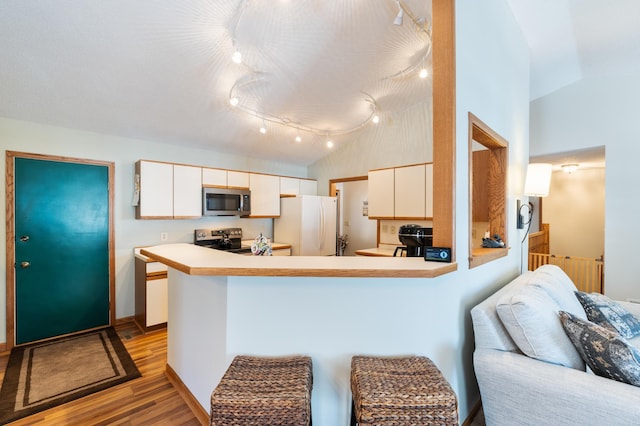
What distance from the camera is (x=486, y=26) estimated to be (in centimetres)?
204

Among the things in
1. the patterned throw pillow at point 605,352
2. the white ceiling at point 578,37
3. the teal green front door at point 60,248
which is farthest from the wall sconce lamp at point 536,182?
the teal green front door at point 60,248

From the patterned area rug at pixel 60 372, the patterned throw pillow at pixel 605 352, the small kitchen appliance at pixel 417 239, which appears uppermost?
the small kitchen appliance at pixel 417 239

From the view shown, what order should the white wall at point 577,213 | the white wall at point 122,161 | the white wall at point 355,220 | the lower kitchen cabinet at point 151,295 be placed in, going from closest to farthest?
1. the white wall at point 122,161
2. the lower kitchen cabinet at point 151,295
3. the white wall at point 577,213
4. the white wall at point 355,220

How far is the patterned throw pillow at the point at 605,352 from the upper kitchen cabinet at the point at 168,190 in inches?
147

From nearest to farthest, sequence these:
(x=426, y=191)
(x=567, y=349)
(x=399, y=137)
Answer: (x=567, y=349) → (x=426, y=191) → (x=399, y=137)

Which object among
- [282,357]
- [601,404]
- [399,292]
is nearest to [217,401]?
[282,357]

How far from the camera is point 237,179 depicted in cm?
414

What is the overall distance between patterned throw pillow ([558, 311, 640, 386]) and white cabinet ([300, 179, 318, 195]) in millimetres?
4017

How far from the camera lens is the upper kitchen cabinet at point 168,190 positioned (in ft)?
10.9

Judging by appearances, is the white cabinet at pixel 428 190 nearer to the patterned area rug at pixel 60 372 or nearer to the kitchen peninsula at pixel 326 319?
the kitchen peninsula at pixel 326 319

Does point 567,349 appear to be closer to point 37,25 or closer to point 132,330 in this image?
point 37,25

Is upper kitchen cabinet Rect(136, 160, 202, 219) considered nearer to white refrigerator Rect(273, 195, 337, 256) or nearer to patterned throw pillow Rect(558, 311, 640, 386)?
white refrigerator Rect(273, 195, 337, 256)

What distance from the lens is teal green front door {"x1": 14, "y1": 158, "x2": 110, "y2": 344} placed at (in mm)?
2883

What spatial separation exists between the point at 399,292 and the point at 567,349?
0.88 m
